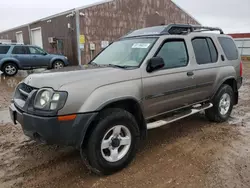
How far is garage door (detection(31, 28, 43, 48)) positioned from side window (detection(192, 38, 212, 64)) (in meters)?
21.2

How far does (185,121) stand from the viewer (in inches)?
209

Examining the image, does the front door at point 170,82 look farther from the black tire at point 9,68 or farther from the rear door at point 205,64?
the black tire at point 9,68

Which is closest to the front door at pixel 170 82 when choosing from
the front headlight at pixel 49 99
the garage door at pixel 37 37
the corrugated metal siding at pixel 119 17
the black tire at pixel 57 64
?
the front headlight at pixel 49 99

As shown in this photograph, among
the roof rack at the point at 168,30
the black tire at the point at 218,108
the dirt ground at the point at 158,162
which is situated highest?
the roof rack at the point at 168,30

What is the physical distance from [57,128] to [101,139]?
1.89 ft

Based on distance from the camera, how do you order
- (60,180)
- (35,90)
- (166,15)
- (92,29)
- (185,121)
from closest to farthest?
(35,90) < (60,180) < (185,121) < (92,29) < (166,15)

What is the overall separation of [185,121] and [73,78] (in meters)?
3.32

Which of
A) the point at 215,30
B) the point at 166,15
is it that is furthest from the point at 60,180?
the point at 166,15

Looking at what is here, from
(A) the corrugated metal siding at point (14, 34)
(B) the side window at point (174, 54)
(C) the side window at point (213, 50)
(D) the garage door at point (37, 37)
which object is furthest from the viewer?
(A) the corrugated metal siding at point (14, 34)

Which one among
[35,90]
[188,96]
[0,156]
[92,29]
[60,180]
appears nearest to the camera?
[35,90]

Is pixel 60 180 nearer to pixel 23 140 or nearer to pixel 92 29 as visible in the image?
pixel 23 140

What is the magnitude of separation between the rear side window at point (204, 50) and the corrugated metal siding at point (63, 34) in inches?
563

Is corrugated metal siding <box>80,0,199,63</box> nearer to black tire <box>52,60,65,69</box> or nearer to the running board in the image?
black tire <box>52,60,65,69</box>

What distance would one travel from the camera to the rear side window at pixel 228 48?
16.3ft
